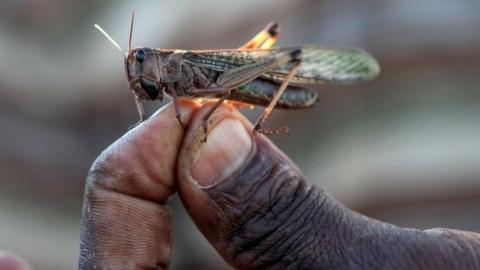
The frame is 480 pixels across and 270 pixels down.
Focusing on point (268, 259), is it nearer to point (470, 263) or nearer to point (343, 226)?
point (343, 226)

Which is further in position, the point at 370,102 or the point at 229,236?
the point at 370,102

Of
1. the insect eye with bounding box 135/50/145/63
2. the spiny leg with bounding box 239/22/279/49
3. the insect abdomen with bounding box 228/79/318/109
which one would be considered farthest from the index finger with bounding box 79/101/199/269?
the spiny leg with bounding box 239/22/279/49

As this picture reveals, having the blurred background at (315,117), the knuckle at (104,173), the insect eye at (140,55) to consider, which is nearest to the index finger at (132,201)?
the knuckle at (104,173)

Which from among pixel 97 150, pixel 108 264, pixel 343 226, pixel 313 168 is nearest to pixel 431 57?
pixel 313 168

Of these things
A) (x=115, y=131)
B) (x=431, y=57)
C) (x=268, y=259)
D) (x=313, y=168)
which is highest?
(x=268, y=259)

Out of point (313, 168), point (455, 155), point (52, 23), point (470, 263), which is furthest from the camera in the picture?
point (52, 23)

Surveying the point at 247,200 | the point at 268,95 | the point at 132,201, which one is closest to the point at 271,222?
the point at 247,200

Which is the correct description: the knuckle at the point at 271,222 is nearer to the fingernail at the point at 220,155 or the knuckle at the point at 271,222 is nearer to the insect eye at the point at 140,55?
the fingernail at the point at 220,155
